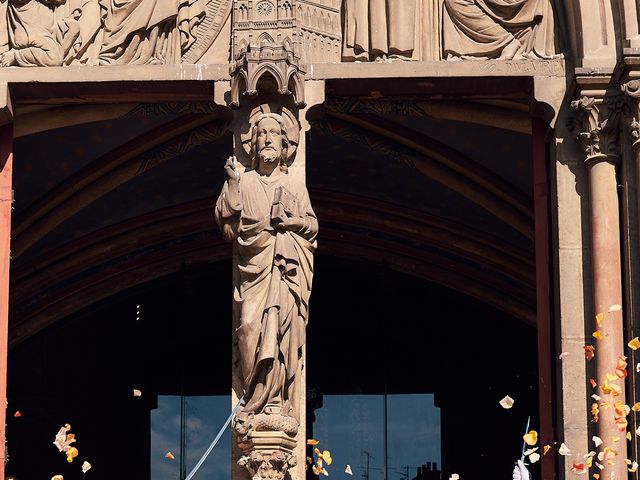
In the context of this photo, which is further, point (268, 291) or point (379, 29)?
point (379, 29)

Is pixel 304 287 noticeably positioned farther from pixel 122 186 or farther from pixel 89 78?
pixel 122 186

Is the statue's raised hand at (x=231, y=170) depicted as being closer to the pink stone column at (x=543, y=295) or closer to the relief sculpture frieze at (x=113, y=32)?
the relief sculpture frieze at (x=113, y=32)

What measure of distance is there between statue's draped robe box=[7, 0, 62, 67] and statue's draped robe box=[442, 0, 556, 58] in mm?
2765

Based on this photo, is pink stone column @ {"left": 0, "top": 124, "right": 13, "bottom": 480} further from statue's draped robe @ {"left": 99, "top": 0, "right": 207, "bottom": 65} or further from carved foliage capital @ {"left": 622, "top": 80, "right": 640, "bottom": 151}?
carved foliage capital @ {"left": 622, "top": 80, "right": 640, "bottom": 151}

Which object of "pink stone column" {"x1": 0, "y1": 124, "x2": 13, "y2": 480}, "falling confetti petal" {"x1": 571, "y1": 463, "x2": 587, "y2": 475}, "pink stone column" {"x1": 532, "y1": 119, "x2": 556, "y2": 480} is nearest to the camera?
"falling confetti petal" {"x1": 571, "y1": 463, "x2": 587, "y2": 475}

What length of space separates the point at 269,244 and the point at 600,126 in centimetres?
233

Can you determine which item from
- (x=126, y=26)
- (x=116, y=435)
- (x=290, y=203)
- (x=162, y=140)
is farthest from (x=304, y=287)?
(x=116, y=435)

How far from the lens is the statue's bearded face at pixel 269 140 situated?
12.6m

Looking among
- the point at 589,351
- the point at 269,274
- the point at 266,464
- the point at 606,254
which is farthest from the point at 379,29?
the point at 266,464

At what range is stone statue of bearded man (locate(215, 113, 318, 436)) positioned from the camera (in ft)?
39.8

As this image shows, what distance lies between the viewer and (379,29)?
516 inches

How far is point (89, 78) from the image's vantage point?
13117mm

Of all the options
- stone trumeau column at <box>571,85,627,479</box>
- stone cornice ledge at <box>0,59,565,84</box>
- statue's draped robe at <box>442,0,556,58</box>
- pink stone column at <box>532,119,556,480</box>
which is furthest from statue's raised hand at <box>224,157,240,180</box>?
stone trumeau column at <box>571,85,627,479</box>

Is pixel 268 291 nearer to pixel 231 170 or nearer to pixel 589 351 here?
pixel 231 170
